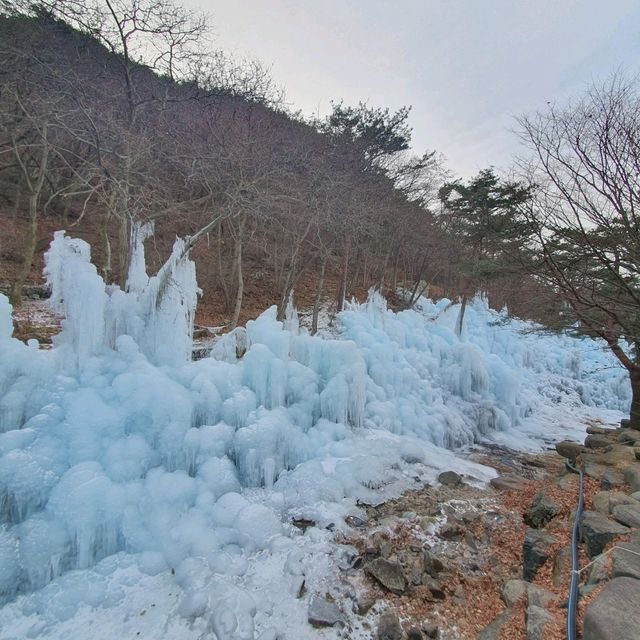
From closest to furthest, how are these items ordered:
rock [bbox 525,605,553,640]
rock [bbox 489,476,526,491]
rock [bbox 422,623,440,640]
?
rock [bbox 525,605,553,640]
rock [bbox 422,623,440,640]
rock [bbox 489,476,526,491]

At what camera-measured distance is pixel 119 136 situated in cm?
634

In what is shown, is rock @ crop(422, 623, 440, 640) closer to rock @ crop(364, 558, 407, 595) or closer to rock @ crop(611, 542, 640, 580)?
rock @ crop(364, 558, 407, 595)

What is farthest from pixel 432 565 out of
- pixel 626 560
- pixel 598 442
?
pixel 598 442

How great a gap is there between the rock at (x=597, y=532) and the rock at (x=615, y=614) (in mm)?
768

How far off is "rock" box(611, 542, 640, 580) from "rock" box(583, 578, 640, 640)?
134 millimetres

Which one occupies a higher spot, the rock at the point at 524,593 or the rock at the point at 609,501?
the rock at the point at 609,501

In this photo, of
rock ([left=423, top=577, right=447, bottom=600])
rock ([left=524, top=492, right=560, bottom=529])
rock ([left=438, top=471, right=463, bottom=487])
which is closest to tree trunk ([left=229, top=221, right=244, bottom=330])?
rock ([left=438, top=471, right=463, bottom=487])

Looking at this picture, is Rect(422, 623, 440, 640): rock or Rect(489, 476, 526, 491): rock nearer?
Rect(422, 623, 440, 640): rock

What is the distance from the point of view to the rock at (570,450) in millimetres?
6366

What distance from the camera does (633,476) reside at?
420cm

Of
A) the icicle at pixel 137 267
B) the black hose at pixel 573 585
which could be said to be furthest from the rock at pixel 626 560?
the icicle at pixel 137 267

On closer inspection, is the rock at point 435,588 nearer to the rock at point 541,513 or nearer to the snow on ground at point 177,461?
the snow on ground at point 177,461

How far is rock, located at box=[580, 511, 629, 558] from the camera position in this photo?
2970 millimetres

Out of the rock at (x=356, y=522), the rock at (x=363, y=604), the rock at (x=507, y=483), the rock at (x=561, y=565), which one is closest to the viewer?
the rock at (x=561, y=565)
